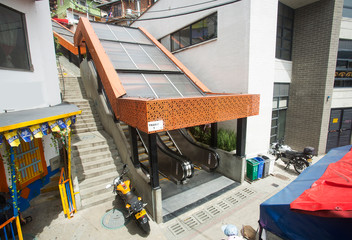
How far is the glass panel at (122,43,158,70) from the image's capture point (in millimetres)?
8712

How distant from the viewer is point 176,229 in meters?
5.01

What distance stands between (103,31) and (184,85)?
6.71 metres

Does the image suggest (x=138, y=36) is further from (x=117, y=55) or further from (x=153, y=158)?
(x=153, y=158)

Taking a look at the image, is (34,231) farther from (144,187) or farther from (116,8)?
(116,8)

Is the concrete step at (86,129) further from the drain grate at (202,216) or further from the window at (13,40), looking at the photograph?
the drain grate at (202,216)

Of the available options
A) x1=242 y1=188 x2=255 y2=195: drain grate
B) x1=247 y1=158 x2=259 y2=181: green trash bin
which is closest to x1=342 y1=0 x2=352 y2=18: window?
x1=247 y1=158 x2=259 y2=181: green trash bin

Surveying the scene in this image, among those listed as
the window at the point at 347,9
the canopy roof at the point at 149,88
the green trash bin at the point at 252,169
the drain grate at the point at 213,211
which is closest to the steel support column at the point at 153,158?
Result: the canopy roof at the point at 149,88

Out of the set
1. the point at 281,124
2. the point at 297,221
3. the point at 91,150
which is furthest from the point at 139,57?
the point at 281,124

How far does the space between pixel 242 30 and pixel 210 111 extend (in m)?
4.73

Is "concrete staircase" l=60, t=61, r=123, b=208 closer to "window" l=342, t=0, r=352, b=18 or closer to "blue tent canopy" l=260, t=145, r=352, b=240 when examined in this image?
"blue tent canopy" l=260, t=145, r=352, b=240

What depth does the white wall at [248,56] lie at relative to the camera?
737cm

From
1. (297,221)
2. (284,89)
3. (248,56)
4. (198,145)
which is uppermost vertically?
(248,56)

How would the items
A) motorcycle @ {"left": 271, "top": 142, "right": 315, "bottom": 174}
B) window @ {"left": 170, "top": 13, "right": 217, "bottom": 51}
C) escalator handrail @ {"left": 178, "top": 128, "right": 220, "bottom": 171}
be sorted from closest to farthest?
escalator handrail @ {"left": 178, "top": 128, "right": 220, "bottom": 171} → motorcycle @ {"left": 271, "top": 142, "right": 315, "bottom": 174} → window @ {"left": 170, "top": 13, "right": 217, "bottom": 51}

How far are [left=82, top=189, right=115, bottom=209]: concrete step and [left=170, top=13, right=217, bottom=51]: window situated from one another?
8.85 metres
